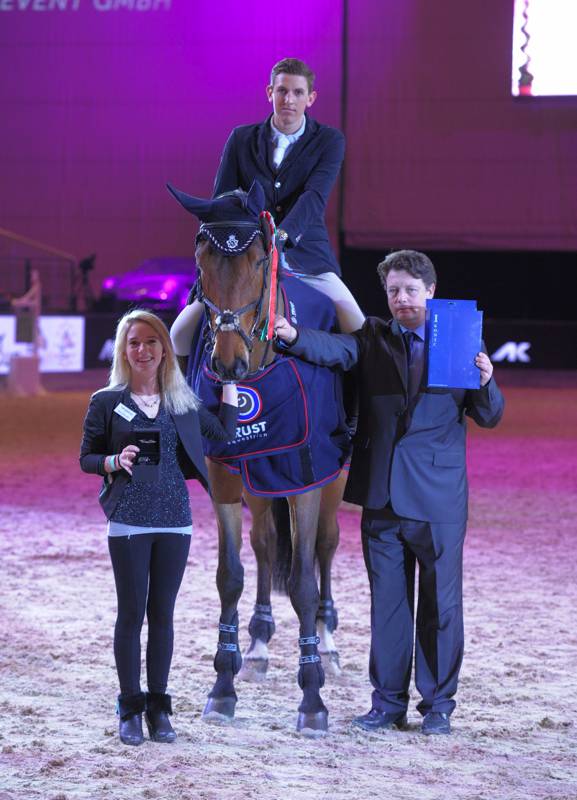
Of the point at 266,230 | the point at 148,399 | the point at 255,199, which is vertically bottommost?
the point at 148,399

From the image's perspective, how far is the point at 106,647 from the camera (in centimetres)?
512

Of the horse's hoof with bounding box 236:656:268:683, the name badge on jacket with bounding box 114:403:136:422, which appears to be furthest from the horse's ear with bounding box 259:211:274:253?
the horse's hoof with bounding box 236:656:268:683

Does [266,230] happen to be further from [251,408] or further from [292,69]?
[292,69]

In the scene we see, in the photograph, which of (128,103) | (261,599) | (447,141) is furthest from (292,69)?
(128,103)

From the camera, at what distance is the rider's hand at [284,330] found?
403 cm

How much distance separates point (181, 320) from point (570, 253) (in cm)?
1808

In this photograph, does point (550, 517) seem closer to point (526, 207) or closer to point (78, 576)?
point (78, 576)

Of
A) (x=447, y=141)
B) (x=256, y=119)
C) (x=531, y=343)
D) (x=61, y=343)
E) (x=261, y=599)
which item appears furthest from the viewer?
(x=256, y=119)

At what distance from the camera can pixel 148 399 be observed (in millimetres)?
3980

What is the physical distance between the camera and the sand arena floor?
3533mm

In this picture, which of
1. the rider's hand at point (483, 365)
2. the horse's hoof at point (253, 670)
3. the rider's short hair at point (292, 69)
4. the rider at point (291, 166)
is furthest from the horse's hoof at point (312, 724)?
the rider's short hair at point (292, 69)

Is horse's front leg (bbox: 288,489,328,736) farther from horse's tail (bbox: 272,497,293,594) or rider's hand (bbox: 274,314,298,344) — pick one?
horse's tail (bbox: 272,497,293,594)

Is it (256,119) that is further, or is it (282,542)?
(256,119)

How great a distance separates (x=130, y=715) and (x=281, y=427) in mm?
1167
